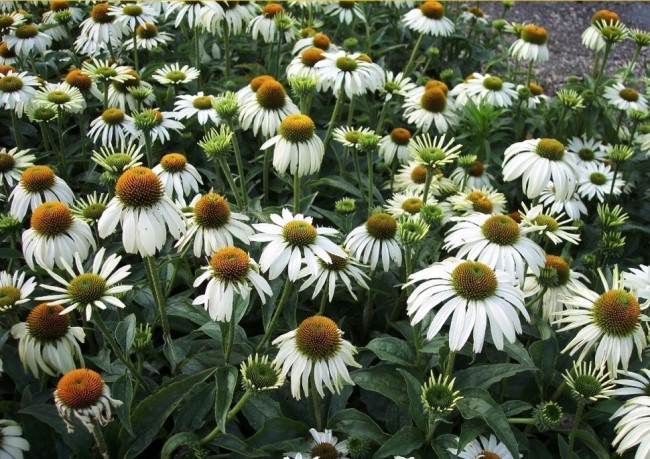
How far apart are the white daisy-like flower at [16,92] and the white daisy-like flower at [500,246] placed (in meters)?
2.06

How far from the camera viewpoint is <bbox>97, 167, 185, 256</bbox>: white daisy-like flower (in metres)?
1.77

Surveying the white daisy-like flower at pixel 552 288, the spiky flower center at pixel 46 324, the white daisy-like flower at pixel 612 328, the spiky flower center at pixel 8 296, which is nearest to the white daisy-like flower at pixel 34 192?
the spiky flower center at pixel 8 296

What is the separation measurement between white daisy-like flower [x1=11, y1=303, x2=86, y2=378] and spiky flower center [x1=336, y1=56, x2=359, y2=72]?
5.93 ft

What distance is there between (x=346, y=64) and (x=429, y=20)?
3.96 ft

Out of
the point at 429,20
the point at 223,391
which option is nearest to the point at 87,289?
the point at 223,391

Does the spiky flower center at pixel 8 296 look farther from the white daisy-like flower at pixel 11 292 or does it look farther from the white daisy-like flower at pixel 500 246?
the white daisy-like flower at pixel 500 246

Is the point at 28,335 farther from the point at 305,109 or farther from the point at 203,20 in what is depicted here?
the point at 203,20

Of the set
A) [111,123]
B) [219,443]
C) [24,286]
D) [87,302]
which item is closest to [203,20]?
→ [111,123]

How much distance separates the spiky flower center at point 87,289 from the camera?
1.78 m

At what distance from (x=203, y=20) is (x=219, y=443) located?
232 centimetres

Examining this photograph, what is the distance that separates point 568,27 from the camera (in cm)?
711

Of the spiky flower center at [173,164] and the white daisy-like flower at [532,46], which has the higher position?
the white daisy-like flower at [532,46]

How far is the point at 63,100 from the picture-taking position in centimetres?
293

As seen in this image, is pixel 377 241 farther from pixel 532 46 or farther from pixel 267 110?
pixel 532 46
